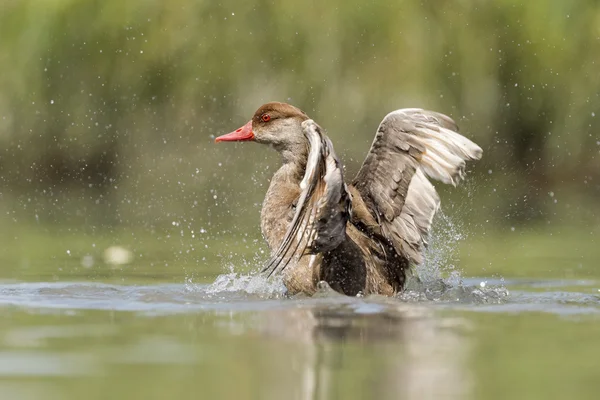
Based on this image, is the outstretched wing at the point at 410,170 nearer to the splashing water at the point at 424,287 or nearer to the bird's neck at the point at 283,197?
the splashing water at the point at 424,287

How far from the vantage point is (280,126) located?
9.30 m

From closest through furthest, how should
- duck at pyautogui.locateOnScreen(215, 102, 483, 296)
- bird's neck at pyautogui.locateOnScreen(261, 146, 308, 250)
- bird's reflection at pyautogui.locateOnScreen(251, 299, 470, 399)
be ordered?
bird's reflection at pyautogui.locateOnScreen(251, 299, 470, 399), duck at pyautogui.locateOnScreen(215, 102, 483, 296), bird's neck at pyautogui.locateOnScreen(261, 146, 308, 250)

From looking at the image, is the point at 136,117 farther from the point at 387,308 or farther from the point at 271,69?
the point at 387,308

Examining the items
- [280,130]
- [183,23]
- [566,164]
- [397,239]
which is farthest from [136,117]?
[397,239]

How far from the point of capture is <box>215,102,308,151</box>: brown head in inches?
363

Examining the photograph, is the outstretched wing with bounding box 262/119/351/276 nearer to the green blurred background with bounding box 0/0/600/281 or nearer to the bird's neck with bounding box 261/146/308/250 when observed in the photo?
the bird's neck with bounding box 261/146/308/250

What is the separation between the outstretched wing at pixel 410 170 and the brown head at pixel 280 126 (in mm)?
903

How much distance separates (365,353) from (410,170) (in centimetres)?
279

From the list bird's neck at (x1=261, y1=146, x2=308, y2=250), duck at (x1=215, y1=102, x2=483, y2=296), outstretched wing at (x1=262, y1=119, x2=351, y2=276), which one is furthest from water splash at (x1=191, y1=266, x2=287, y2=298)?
outstretched wing at (x1=262, y1=119, x2=351, y2=276)

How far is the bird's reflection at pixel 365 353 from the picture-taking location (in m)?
4.90

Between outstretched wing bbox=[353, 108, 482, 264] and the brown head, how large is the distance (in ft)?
2.96

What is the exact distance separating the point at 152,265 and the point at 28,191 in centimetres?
734

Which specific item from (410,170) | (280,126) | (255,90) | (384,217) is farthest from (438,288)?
(255,90)

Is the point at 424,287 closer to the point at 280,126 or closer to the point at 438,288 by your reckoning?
the point at 438,288
